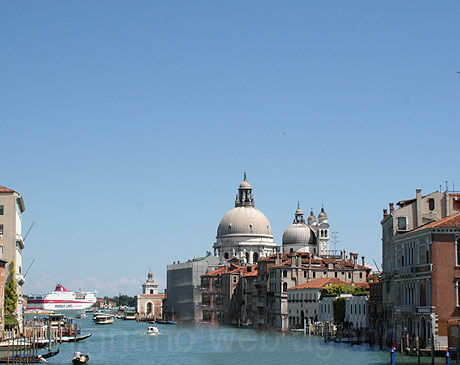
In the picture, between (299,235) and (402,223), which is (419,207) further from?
(299,235)

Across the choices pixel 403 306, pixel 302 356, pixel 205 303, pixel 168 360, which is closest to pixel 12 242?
pixel 168 360

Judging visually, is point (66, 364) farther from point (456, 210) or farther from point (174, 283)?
point (174, 283)

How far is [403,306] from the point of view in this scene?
43.6 metres

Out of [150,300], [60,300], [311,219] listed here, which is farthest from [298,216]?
[60,300]

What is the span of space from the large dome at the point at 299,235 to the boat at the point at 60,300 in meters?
68.0

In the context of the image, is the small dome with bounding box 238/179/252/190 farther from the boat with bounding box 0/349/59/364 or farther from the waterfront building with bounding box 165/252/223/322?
the boat with bounding box 0/349/59/364

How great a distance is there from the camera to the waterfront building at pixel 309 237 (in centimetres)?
11388

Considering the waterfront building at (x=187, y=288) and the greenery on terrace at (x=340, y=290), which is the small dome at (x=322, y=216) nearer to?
the waterfront building at (x=187, y=288)

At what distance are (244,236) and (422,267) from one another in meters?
83.2

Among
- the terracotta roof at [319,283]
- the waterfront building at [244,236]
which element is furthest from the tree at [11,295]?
the waterfront building at [244,236]

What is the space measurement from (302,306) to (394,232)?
29.1 meters

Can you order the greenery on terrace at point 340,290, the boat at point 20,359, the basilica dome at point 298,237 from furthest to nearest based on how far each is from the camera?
the basilica dome at point 298,237, the greenery on terrace at point 340,290, the boat at point 20,359

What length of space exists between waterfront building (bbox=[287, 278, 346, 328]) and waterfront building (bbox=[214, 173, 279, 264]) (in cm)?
4511

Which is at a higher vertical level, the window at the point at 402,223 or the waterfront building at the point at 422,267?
the window at the point at 402,223
